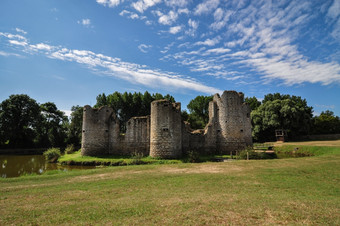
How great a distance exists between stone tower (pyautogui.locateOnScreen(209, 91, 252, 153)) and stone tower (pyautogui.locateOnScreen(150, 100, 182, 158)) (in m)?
7.02

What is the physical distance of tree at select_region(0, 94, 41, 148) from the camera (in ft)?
139

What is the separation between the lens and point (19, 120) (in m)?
45.1

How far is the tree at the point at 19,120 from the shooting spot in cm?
4225

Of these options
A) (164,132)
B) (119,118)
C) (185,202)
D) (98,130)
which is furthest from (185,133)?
(119,118)

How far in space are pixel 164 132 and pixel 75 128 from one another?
36.8m

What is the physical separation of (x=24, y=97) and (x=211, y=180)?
5262cm

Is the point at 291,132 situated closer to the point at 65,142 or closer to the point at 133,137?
the point at 133,137

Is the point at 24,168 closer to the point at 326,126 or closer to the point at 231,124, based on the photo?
the point at 231,124

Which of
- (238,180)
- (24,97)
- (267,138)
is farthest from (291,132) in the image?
(24,97)

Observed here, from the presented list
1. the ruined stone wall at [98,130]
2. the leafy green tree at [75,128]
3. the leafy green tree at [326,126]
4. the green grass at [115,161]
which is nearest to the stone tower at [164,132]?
the green grass at [115,161]

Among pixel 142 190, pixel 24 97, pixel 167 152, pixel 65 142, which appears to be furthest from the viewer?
pixel 65 142

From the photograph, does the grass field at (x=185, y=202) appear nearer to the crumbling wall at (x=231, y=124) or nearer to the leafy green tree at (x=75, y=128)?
the crumbling wall at (x=231, y=124)

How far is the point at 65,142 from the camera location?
4978cm

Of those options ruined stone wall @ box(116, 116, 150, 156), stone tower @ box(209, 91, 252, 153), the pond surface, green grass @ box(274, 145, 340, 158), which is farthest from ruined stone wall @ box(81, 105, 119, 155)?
green grass @ box(274, 145, 340, 158)
